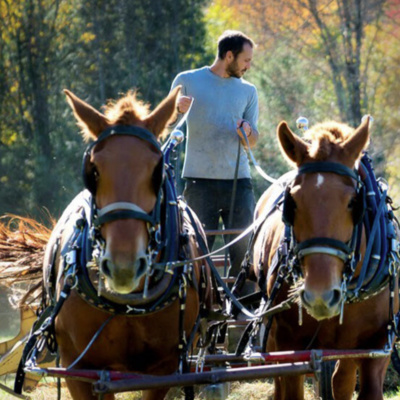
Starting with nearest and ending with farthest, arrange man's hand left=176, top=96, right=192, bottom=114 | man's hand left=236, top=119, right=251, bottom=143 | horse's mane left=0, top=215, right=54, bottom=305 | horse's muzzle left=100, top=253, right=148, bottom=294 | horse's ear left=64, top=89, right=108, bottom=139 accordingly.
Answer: horse's muzzle left=100, top=253, right=148, bottom=294
horse's ear left=64, top=89, right=108, bottom=139
man's hand left=176, top=96, right=192, bottom=114
man's hand left=236, top=119, right=251, bottom=143
horse's mane left=0, top=215, right=54, bottom=305

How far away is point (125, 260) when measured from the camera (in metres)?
3.87

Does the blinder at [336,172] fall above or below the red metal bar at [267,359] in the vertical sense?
above

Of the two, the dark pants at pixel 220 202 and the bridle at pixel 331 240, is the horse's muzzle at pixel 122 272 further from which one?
the dark pants at pixel 220 202

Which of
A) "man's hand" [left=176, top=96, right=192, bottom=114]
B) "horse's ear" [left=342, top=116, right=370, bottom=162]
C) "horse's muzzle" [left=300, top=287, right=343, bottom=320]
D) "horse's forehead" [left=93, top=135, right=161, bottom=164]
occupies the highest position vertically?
"man's hand" [left=176, top=96, right=192, bottom=114]

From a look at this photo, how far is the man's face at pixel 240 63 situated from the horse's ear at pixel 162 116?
2.05 metres

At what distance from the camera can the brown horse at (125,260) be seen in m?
3.99

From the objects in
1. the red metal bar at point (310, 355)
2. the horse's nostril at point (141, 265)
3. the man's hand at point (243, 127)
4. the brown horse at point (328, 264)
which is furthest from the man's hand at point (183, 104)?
the horse's nostril at point (141, 265)

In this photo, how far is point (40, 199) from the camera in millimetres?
14906

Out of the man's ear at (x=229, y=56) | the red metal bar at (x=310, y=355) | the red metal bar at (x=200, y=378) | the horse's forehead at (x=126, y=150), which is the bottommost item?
the red metal bar at (x=200, y=378)

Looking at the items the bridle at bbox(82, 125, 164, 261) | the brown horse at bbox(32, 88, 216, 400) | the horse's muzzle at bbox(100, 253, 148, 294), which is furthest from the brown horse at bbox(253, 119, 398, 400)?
the horse's muzzle at bbox(100, 253, 148, 294)

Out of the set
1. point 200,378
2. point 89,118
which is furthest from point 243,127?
point 200,378

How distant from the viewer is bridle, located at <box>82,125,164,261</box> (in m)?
3.99

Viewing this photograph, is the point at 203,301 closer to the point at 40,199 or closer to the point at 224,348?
the point at 224,348

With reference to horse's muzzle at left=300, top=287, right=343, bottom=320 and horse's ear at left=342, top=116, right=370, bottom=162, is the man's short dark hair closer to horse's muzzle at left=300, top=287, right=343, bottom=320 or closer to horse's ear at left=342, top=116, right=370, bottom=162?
horse's ear at left=342, top=116, right=370, bottom=162
